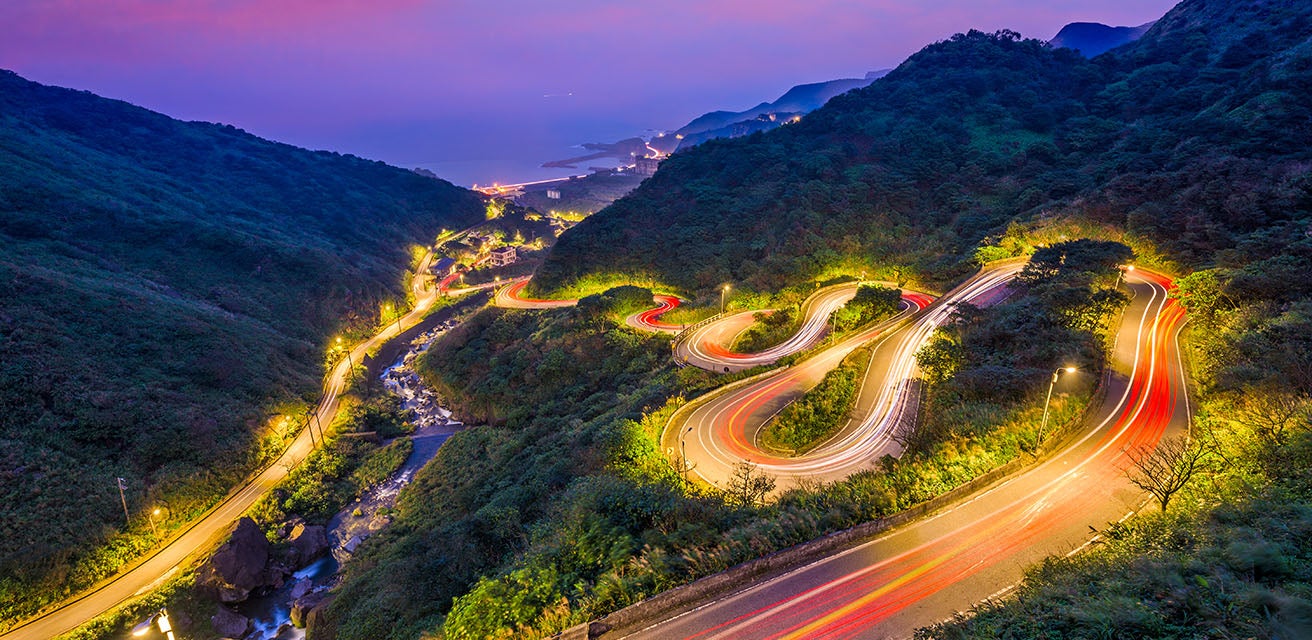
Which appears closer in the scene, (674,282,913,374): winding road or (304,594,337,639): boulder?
(304,594,337,639): boulder

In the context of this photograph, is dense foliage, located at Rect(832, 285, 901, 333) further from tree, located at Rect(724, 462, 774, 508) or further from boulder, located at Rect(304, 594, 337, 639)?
boulder, located at Rect(304, 594, 337, 639)

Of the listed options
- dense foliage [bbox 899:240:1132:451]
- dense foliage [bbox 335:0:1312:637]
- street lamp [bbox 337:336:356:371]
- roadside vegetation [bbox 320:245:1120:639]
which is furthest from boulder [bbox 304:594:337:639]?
street lamp [bbox 337:336:356:371]

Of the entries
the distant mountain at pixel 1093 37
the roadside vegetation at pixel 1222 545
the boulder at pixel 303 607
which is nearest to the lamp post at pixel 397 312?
the boulder at pixel 303 607

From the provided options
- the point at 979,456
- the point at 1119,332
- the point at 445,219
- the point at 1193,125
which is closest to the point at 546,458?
the point at 979,456

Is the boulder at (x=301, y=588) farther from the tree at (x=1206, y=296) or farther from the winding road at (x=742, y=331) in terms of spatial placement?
the tree at (x=1206, y=296)

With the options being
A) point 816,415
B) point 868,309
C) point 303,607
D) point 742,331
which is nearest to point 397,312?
point 303,607

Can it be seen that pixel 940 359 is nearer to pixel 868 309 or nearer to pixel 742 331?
pixel 868 309
